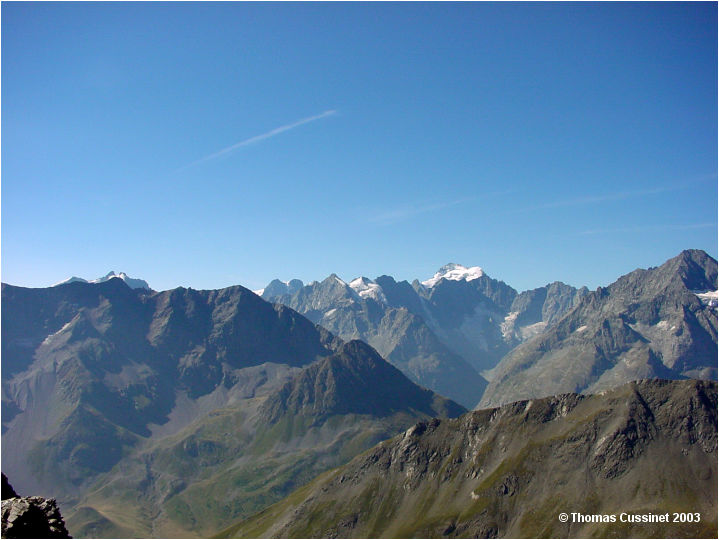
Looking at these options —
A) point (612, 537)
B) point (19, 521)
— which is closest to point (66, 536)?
point (19, 521)

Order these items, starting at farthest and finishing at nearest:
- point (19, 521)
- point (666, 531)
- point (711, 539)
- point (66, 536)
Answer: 1. point (666, 531)
2. point (711, 539)
3. point (66, 536)
4. point (19, 521)

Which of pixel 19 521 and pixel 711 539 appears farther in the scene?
pixel 711 539

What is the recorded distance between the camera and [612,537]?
19850cm

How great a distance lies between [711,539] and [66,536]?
692ft

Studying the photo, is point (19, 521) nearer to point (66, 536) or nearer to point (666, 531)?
point (66, 536)

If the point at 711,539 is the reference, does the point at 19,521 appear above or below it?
above

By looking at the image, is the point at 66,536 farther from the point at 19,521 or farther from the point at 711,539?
the point at 711,539

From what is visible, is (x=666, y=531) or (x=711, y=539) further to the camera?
(x=666, y=531)

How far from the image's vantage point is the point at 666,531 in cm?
19600

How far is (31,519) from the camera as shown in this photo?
38.1 metres

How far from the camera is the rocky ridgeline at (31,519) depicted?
36.9 metres

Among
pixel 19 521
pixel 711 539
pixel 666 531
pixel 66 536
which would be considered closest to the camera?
pixel 19 521

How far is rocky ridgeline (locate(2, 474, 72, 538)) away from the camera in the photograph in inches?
1452

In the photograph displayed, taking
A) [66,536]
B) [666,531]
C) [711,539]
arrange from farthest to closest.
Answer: [666,531], [711,539], [66,536]
